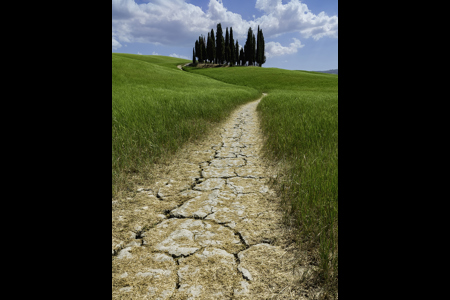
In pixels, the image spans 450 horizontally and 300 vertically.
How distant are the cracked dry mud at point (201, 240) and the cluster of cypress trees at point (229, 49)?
2243 inches

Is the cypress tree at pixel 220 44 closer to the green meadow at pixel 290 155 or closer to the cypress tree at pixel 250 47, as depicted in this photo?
the cypress tree at pixel 250 47

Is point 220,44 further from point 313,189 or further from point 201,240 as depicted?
point 201,240

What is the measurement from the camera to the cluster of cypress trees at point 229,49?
5641 cm

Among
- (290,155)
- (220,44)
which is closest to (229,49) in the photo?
(220,44)

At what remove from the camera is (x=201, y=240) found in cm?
211

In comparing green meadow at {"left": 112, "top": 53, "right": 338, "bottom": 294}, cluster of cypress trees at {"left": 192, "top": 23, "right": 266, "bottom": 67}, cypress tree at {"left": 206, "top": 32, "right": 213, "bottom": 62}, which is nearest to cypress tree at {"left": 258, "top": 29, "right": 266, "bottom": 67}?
cluster of cypress trees at {"left": 192, "top": 23, "right": 266, "bottom": 67}

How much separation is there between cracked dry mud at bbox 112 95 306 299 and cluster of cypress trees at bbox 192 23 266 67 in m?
57.0

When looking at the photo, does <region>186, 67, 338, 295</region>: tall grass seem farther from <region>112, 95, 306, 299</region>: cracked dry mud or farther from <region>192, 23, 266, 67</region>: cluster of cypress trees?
<region>192, 23, 266, 67</region>: cluster of cypress trees

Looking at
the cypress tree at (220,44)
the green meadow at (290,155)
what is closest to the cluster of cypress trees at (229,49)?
the cypress tree at (220,44)

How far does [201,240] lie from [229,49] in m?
58.4
